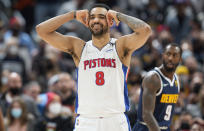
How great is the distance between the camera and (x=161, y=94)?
7.52 metres

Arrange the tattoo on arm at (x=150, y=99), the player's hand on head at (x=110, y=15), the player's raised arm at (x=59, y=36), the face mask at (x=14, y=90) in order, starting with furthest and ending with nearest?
1. the face mask at (x=14, y=90)
2. the tattoo on arm at (x=150, y=99)
3. the player's raised arm at (x=59, y=36)
4. the player's hand on head at (x=110, y=15)

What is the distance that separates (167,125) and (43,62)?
539 centimetres

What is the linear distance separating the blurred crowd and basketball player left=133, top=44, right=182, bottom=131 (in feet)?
6.22

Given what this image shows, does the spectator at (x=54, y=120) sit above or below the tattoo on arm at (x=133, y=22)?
below

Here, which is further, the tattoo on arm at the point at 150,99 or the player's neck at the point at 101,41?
the tattoo on arm at the point at 150,99

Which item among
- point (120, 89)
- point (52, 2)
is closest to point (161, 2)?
point (52, 2)

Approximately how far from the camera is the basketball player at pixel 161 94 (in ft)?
24.0

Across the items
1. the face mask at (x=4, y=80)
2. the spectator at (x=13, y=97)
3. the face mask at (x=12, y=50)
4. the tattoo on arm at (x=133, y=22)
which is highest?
the face mask at (x=12, y=50)

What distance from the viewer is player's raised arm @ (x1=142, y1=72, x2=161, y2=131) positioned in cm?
710

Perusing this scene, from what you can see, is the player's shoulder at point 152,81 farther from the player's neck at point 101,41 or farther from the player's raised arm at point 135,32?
the player's neck at point 101,41

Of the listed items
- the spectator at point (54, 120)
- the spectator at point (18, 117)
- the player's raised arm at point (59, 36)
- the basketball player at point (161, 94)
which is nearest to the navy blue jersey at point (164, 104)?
the basketball player at point (161, 94)

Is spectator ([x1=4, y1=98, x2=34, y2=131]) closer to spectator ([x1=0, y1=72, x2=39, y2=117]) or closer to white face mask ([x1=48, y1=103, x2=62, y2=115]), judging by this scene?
spectator ([x1=0, y1=72, x2=39, y2=117])

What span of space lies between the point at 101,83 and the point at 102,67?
209 mm

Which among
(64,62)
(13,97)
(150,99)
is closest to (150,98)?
(150,99)
